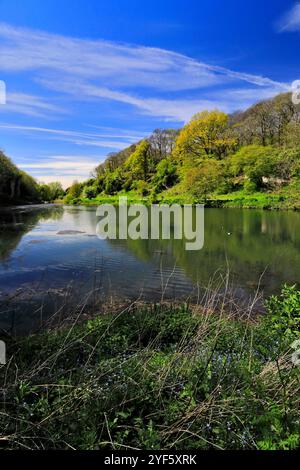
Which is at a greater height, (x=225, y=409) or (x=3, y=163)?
(x=3, y=163)

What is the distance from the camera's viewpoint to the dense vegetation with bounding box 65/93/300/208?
52.8 meters

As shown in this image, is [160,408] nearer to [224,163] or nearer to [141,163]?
[224,163]

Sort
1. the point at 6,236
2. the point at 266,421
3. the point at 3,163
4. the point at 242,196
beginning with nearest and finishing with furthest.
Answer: the point at 266,421, the point at 6,236, the point at 242,196, the point at 3,163

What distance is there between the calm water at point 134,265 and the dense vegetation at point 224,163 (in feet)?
87.9

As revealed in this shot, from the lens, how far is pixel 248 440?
3037mm

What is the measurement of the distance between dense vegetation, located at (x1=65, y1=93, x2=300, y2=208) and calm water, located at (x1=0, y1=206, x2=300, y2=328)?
26.8 metres

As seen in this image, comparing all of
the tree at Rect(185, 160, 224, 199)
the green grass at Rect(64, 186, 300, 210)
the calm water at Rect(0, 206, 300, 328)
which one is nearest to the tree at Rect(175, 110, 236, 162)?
the green grass at Rect(64, 186, 300, 210)

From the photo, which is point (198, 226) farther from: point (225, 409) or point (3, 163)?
point (3, 163)

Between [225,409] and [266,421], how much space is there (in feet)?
1.31

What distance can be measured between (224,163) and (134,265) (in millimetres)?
52544

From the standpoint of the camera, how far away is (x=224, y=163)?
63312 mm

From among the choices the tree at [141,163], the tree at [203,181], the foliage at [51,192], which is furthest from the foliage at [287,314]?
the foliage at [51,192]

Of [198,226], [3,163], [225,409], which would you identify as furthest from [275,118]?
[225,409]

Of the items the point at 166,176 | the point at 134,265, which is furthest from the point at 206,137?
the point at 134,265
